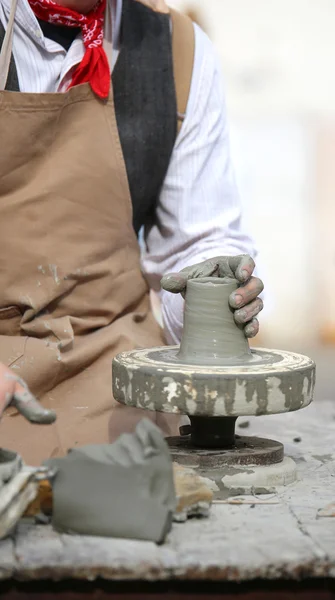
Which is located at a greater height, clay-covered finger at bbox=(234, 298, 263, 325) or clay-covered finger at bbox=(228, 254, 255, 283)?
clay-covered finger at bbox=(228, 254, 255, 283)

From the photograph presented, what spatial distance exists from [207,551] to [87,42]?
1.43 metres

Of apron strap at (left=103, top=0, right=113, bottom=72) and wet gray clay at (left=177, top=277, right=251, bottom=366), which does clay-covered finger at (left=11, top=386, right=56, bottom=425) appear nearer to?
wet gray clay at (left=177, top=277, right=251, bottom=366)

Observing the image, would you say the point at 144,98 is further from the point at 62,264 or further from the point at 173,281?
the point at 173,281

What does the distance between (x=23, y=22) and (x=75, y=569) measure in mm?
1457

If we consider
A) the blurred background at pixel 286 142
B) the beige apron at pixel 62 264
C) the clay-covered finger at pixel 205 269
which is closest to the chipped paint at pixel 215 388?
the clay-covered finger at pixel 205 269

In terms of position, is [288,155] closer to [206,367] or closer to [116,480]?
[206,367]

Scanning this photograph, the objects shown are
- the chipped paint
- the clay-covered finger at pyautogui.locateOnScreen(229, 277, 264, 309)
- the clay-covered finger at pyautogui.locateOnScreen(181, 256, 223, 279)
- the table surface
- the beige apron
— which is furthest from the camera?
the beige apron

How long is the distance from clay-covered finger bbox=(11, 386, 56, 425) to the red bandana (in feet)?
3.36

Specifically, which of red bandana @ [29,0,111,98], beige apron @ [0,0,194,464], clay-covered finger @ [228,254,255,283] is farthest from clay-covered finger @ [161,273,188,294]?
red bandana @ [29,0,111,98]

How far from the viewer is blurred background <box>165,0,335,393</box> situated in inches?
228

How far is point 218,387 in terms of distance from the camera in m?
1.75

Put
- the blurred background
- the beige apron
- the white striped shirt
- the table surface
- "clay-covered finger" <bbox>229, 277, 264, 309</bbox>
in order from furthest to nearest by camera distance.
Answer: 1. the blurred background
2. the white striped shirt
3. the beige apron
4. "clay-covered finger" <bbox>229, 277, 264, 309</bbox>
5. the table surface

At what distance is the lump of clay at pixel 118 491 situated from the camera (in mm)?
1512

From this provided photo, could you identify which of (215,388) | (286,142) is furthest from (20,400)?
(286,142)
